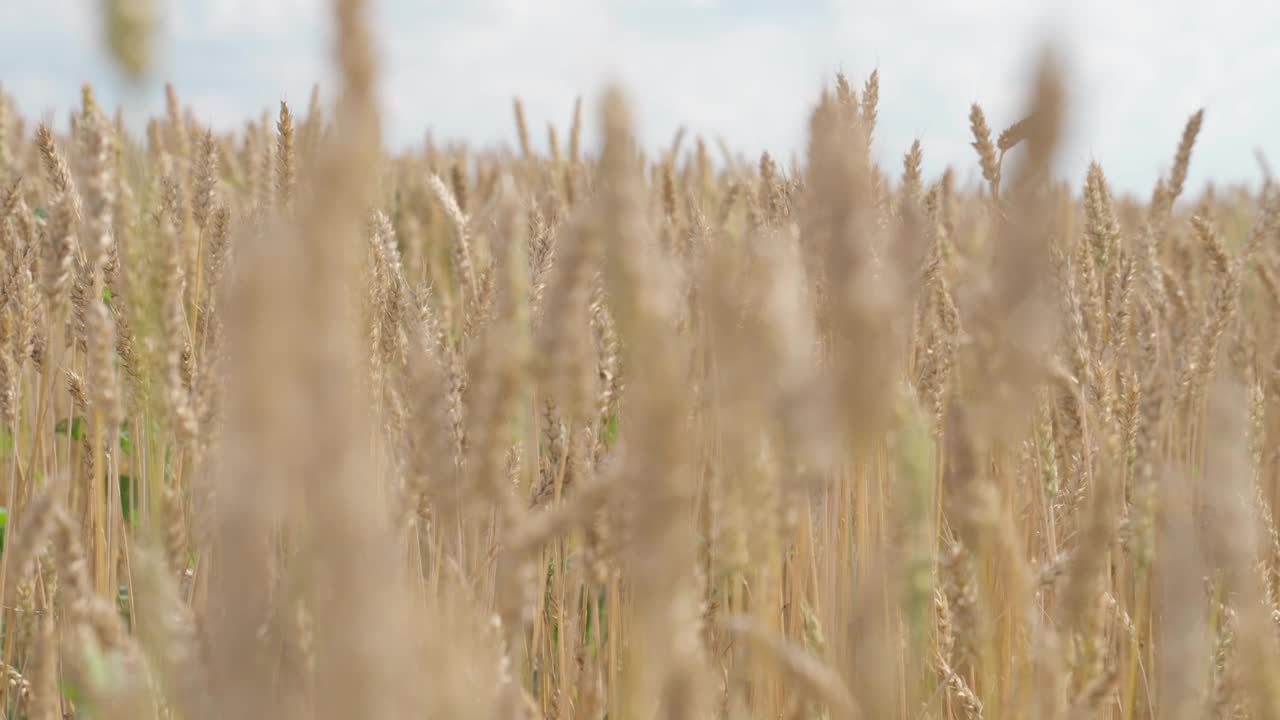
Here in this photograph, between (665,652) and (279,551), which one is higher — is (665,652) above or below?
below

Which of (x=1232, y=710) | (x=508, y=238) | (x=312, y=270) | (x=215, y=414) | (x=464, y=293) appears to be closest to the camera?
(x=312, y=270)

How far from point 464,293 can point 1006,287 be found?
1.04 m

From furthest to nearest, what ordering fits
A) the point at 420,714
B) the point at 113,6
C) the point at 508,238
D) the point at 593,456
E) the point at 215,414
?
1. the point at 593,456
2. the point at 215,414
3. the point at 113,6
4. the point at 508,238
5. the point at 420,714

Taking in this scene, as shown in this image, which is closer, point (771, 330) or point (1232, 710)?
point (771, 330)

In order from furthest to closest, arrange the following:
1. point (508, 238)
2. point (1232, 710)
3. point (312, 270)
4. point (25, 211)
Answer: point (25, 211)
point (1232, 710)
point (508, 238)
point (312, 270)

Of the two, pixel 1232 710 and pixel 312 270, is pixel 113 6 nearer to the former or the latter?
pixel 312 270

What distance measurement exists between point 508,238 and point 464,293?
2.75 ft

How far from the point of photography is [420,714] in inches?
16.2

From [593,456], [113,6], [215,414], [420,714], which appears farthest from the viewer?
[593,456]

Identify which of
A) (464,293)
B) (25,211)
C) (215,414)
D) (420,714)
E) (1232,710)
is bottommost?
(1232,710)

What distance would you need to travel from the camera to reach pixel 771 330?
19.3 inches

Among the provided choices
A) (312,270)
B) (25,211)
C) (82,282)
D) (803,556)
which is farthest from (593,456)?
(25,211)

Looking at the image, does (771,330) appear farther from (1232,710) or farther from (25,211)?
(25,211)

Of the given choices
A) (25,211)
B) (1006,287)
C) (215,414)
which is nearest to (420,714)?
(1006,287)
